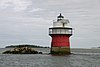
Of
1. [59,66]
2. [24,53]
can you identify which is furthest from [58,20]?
[59,66]

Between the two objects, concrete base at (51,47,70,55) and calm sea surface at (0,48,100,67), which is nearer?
calm sea surface at (0,48,100,67)

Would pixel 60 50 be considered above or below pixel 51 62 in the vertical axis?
above

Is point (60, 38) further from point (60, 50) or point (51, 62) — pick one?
point (51, 62)

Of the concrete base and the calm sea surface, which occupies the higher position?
the concrete base

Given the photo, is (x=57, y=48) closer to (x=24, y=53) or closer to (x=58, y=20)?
(x=58, y=20)

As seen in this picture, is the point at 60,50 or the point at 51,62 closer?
the point at 51,62

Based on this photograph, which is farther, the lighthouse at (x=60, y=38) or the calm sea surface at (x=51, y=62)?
the lighthouse at (x=60, y=38)

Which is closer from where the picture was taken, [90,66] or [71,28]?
[90,66]

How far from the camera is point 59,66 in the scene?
3294 cm

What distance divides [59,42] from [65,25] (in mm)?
2937

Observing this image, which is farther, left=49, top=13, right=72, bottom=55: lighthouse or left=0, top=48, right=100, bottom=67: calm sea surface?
left=49, top=13, right=72, bottom=55: lighthouse

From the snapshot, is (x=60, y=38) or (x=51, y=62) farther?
(x=60, y=38)

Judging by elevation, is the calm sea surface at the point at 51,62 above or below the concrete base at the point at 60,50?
below

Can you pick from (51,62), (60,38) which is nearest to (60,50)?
(60,38)
